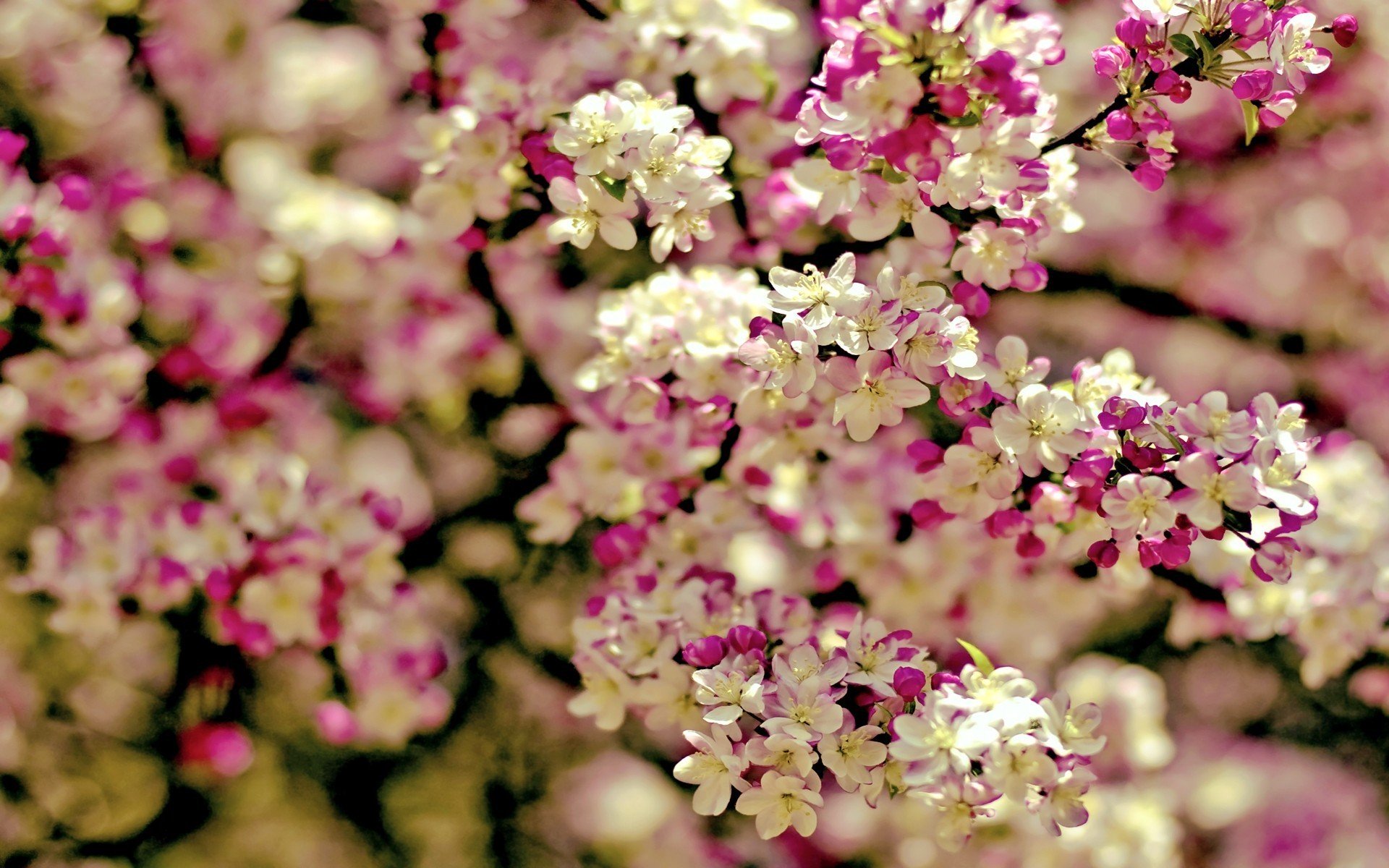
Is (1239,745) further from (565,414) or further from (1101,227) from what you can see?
(565,414)

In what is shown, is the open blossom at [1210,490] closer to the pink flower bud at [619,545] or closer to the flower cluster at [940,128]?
the flower cluster at [940,128]

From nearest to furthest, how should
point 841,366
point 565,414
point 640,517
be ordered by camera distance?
point 841,366
point 640,517
point 565,414

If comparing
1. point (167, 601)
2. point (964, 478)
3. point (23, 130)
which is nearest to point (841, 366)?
point (964, 478)

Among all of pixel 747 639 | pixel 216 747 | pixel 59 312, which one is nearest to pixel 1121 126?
pixel 747 639

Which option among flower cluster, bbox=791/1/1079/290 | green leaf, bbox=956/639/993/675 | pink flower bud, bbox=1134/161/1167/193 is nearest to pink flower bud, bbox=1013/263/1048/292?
flower cluster, bbox=791/1/1079/290

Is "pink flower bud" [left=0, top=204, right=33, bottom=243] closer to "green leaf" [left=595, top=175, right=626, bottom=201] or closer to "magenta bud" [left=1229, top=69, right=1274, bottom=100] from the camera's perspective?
"green leaf" [left=595, top=175, right=626, bottom=201]

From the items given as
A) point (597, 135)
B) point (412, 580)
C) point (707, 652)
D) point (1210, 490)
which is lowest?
point (412, 580)

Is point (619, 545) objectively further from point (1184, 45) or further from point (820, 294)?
point (1184, 45)
